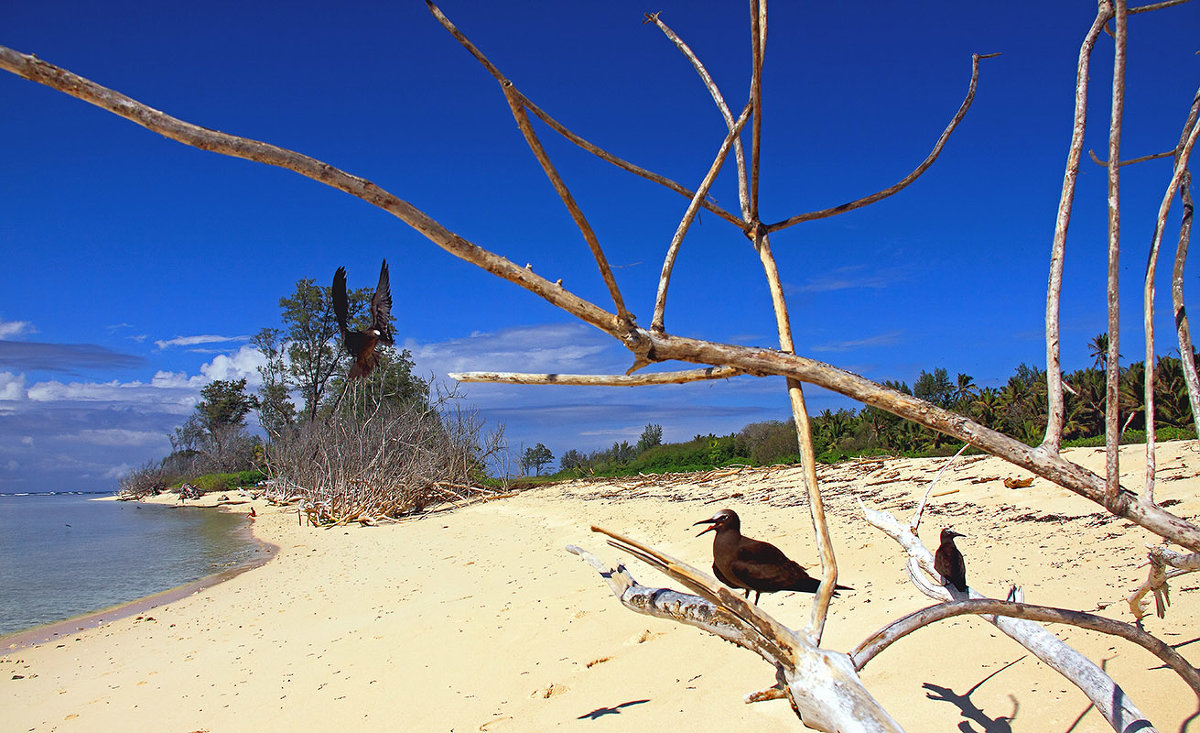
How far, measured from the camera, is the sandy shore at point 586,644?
2947 millimetres

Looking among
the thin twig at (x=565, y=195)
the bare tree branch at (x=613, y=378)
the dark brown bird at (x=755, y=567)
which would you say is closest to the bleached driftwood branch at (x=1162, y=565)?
the dark brown bird at (x=755, y=567)

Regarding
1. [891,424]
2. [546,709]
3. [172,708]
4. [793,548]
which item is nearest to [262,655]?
[172,708]

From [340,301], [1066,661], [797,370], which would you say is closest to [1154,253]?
[797,370]

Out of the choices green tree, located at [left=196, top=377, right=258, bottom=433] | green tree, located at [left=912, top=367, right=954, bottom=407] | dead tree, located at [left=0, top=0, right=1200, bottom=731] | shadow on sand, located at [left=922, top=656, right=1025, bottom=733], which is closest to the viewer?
dead tree, located at [left=0, top=0, right=1200, bottom=731]

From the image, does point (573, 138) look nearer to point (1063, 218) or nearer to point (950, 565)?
point (1063, 218)

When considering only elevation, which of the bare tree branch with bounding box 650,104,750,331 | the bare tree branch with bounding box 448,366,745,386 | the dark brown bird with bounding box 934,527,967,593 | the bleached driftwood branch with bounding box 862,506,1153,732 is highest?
the bare tree branch with bounding box 650,104,750,331

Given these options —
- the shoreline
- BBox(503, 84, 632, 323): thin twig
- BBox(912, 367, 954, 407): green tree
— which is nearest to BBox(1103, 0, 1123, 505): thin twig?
BBox(503, 84, 632, 323): thin twig

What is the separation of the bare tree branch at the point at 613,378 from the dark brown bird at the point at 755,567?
102 cm

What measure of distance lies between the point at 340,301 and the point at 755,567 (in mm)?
2875

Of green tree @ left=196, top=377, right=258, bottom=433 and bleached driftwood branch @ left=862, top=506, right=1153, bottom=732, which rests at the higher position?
green tree @ left=196, top=377, right=258, bottom=433

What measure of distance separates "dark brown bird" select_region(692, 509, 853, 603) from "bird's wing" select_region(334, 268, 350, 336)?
2.00m

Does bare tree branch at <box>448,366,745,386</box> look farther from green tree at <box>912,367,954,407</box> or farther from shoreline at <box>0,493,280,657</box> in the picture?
green tree at <box>912,367,954,407</box>

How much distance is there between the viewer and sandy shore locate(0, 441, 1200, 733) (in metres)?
2.95

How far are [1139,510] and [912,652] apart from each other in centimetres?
212
